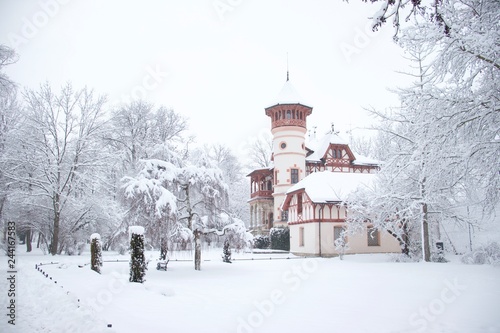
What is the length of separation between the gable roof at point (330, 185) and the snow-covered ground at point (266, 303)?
484 inches

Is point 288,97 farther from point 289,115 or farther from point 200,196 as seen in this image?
point 200,196

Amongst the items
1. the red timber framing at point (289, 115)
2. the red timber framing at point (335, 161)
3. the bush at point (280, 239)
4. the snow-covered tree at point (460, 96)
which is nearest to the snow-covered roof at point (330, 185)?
Answer: the bush at point (280, 239)

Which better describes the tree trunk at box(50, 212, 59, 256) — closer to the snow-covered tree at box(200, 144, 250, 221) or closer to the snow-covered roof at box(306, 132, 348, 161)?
the snow-covered roof at box(306, 132, 348, 161)

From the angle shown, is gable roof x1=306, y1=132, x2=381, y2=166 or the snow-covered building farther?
gable roof x1=306, y1=132, x2=381, y2=166

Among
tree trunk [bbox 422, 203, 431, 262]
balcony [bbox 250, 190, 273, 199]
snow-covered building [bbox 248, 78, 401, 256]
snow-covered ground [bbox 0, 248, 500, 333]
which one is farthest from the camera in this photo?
balcony [bbox 250, 190, 273, 199]

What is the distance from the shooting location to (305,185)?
29.5 meters

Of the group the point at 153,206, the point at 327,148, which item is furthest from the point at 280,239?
the point at 153,206

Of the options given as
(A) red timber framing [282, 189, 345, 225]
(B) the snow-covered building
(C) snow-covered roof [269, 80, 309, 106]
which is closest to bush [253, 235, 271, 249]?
(B) the snow-covered building

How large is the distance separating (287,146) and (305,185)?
29.9ft

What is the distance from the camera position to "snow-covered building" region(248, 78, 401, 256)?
27.6 meters

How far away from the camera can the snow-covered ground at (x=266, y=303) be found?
24.7ft

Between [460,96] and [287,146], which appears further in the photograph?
[287,146]

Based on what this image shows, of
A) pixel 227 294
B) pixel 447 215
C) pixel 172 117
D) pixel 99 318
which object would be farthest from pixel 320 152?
pixel 99 318

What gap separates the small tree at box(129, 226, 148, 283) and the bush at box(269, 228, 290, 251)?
2281 centimetres
